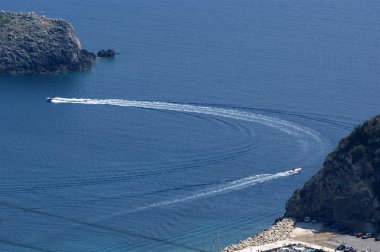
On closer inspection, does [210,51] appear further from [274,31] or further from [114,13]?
[114,13]

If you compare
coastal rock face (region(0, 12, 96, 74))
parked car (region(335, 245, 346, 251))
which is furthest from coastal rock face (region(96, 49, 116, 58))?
parked car (region(335, 245, 346, 251))

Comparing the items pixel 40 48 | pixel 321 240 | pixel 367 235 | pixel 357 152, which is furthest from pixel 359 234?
pixel 40 48

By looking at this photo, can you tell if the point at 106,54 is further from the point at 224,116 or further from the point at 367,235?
the point at 367,235

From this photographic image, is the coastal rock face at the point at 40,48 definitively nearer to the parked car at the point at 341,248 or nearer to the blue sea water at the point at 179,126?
the blue sea water at the point at 179,126

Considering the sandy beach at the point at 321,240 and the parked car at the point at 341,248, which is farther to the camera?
the sandy beach at the point at 321,240

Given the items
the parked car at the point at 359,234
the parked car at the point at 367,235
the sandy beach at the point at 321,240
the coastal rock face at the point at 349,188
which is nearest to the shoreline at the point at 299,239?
the sandy beach at the point at 321,240

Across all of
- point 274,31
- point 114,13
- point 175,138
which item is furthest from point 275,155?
point 114,13

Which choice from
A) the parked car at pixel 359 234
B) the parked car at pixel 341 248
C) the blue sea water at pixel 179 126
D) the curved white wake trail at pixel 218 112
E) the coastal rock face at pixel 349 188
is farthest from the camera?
the curved white wake trail at pixel 218 112
